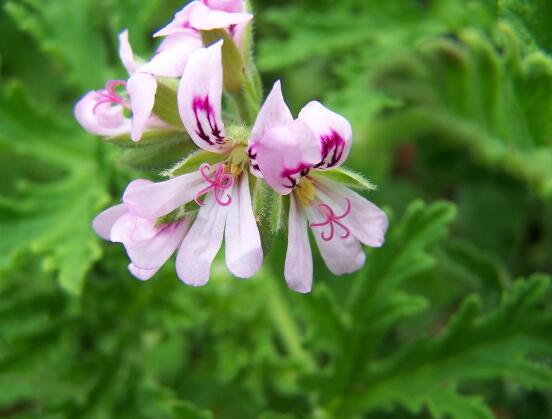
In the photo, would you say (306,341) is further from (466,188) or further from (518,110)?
(466,188)

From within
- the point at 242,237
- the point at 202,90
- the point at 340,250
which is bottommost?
the point at 340,250

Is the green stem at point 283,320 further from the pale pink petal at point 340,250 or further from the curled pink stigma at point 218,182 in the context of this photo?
the curled pink stigma at point 218,182

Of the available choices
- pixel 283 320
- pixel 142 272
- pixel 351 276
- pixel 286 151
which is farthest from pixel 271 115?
pixel 351 276

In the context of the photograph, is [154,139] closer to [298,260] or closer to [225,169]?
[225,169]

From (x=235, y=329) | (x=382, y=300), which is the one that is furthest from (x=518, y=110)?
(x=235, y=329)

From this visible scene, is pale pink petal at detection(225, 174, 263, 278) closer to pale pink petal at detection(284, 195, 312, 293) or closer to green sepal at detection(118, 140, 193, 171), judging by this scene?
pale pink petal at detection(284, 195, 312, 293)

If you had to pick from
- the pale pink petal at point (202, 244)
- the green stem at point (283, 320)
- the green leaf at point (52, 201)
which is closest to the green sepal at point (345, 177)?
the pale pink petal at point (202, 244)
